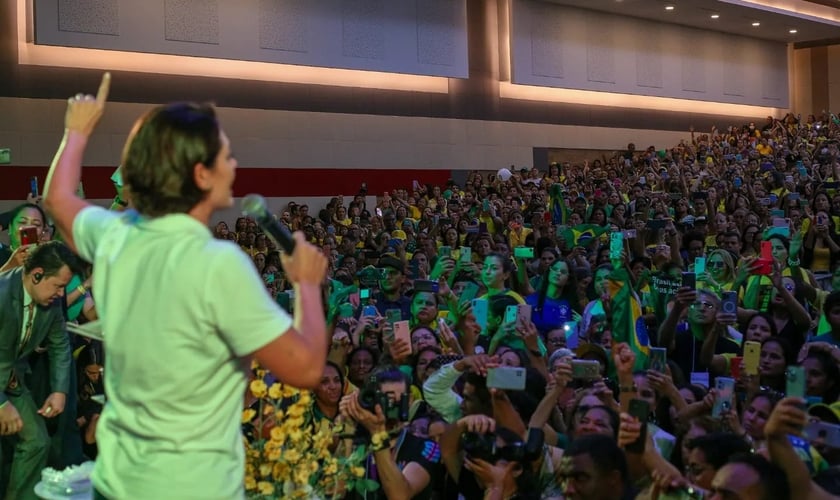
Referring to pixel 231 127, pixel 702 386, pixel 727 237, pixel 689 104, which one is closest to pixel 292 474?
pixel 702 386

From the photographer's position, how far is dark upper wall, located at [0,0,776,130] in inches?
533

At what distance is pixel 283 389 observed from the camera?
7.77 ft

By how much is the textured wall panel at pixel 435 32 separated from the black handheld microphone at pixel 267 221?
1602 centimetres

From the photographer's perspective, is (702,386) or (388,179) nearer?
(702,386)

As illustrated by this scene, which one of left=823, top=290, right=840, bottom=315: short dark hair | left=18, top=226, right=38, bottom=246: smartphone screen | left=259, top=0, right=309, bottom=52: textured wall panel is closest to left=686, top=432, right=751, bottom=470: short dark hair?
left=823, top=290, right=840, bottom=315: short dark hair

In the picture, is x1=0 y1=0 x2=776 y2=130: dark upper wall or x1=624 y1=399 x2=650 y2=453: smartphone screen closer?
x1=624 y1=399 x2=650 y2=453: smartphone screen

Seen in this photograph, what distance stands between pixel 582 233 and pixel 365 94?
8627mm

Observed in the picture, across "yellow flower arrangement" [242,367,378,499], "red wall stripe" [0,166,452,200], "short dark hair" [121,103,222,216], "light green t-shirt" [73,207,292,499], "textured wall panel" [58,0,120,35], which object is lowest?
"yellow flower arrangement" [242,367,378,499]

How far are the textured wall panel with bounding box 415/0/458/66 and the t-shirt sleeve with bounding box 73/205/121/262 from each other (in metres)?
15.8

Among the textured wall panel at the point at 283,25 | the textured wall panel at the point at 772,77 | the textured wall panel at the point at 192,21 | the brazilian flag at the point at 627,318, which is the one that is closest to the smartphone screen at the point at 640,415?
the brazilian flag at the point at 627,318

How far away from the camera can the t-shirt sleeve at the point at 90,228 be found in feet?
5.76

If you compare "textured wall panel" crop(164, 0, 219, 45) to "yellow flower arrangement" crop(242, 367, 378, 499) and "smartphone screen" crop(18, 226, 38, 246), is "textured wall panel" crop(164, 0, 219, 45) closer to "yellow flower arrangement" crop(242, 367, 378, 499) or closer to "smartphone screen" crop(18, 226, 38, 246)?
"smartphone screen" crop(18, 226, 38, 246)

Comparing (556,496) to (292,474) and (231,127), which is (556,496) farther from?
(231,127)

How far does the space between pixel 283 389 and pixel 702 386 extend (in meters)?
2.27
